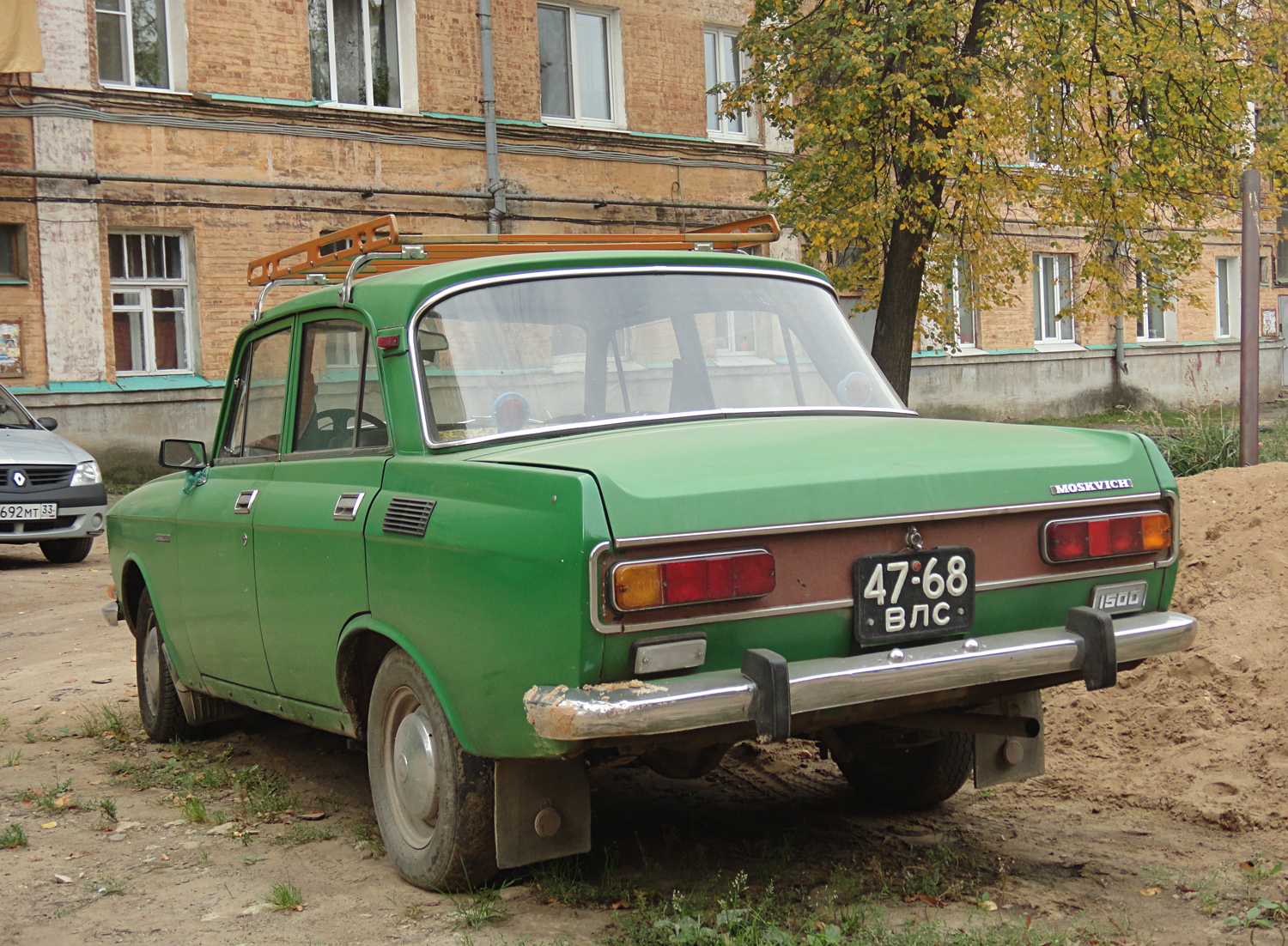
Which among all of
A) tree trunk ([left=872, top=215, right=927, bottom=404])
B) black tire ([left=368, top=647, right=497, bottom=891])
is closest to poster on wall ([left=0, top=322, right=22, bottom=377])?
tree trunk ([left=872, top=215, right=927, bottom=404])

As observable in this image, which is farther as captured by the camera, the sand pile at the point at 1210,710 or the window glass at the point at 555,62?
the window glass at the point at 555,62

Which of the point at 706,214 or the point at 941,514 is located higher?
the point at 706,214

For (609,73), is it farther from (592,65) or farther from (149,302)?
(149,302)

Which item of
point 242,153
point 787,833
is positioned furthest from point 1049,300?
point 787,833

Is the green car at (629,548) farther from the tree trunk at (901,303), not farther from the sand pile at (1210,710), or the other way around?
the tree trunk at (901,303)

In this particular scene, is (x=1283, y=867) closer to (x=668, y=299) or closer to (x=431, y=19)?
(x=668, y=299)

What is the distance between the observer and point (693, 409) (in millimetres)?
4250

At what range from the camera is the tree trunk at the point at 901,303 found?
16062 mm

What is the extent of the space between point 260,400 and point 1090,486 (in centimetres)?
306

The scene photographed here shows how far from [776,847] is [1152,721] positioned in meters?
2.19

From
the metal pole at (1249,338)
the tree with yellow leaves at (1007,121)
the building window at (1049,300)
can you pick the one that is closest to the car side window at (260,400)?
the metal pole at (1249,338)

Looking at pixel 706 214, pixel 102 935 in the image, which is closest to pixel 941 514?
pixel 102 935

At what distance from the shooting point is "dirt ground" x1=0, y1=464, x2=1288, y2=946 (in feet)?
12.3

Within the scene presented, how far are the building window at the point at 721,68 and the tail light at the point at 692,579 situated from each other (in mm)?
20030
